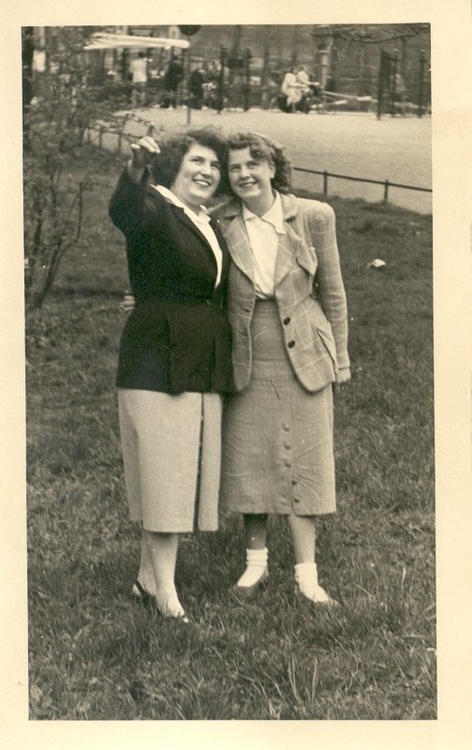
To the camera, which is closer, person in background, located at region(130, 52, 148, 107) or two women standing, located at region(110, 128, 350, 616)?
two women standing, located at region(110, 128, 350, 616)

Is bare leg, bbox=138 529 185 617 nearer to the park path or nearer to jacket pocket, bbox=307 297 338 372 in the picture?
jacket pocket, bbox=307 297 338 372

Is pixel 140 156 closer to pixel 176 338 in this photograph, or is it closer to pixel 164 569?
pixel 176 338

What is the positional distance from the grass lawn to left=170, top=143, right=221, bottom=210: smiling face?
0.39m

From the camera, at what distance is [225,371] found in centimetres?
534

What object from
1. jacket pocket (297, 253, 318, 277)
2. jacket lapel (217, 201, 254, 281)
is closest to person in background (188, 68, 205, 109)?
jacket lapel (217, 201, 254, 281)

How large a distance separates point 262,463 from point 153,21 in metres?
1.91

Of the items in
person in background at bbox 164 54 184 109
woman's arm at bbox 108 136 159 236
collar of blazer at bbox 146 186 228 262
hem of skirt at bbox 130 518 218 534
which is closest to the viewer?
woman's arm at bbox 108 136 159 236

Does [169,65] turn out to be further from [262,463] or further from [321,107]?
[262,463]

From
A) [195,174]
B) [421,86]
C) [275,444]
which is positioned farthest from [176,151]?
[275,444]

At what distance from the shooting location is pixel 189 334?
17.2 ft

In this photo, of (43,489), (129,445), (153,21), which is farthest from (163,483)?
(153,21)

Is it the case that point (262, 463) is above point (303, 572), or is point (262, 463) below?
above

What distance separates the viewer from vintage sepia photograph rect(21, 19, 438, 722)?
5.25m
